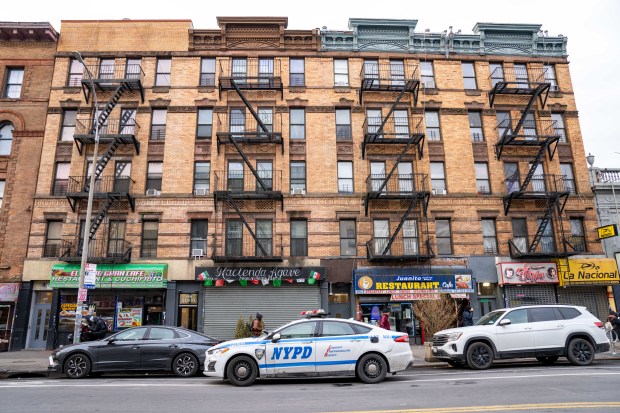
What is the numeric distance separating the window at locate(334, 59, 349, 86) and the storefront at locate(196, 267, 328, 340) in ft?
34.3

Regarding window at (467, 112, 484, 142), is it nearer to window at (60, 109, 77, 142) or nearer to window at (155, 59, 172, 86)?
window at (155, 59, 172, 86)

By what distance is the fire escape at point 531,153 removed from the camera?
22.2 m

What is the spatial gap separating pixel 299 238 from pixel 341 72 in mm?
9740

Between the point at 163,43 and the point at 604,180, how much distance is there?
25466 millimetres

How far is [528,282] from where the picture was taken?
2164 centimetres

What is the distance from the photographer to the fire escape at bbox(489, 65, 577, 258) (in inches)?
875

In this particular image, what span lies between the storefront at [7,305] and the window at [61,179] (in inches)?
190

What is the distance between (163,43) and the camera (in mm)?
24562

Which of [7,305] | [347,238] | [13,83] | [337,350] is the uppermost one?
[13,83]

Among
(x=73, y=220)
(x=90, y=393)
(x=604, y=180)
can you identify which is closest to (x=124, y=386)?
(x=90, y=393)

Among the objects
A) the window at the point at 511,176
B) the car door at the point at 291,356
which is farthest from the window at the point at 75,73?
the window at the point at 511,176

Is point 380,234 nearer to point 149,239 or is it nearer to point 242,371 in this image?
point 149,239

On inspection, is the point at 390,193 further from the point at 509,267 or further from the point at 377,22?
the point at 377,22

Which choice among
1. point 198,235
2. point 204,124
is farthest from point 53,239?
point 204,124
